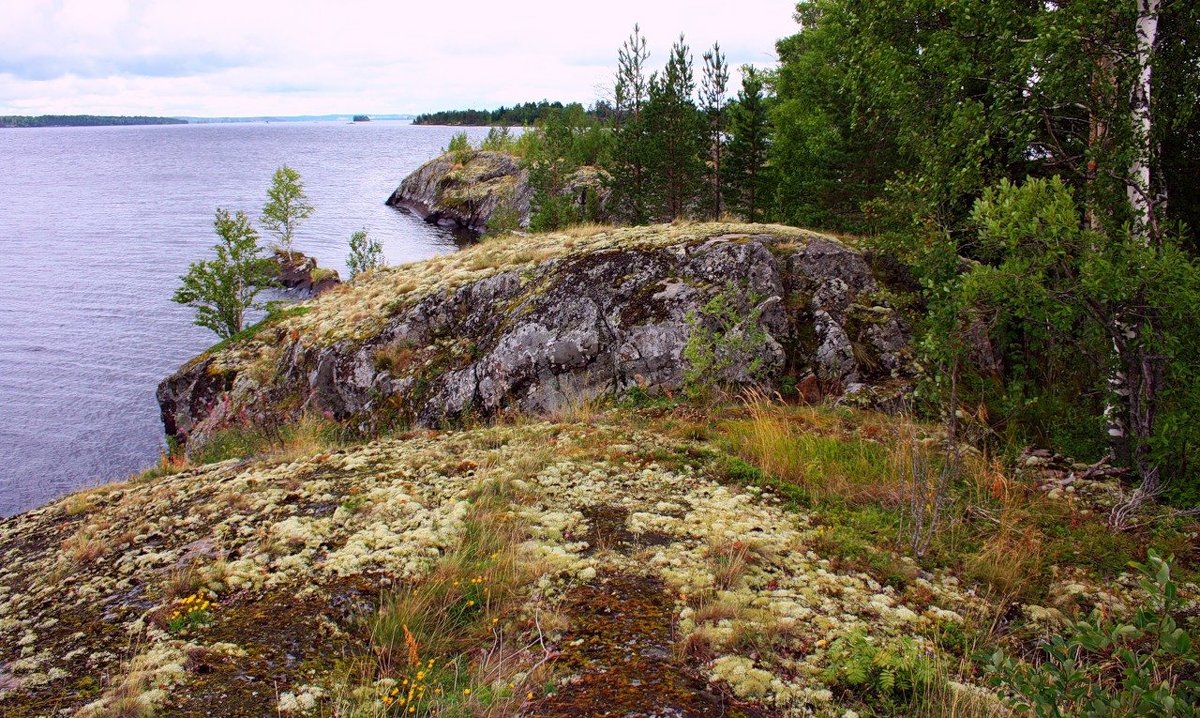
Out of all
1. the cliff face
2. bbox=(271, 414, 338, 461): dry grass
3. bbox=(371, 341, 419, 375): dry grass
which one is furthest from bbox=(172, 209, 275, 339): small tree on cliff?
bbox=(371, 341, 419, 375): dry grass

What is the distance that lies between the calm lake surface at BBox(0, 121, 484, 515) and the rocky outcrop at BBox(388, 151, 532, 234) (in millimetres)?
3818

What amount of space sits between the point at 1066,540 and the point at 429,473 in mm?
6664

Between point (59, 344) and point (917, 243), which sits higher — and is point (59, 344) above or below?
below

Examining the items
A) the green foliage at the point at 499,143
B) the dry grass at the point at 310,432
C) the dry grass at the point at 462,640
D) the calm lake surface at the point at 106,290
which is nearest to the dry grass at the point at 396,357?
the dry grass at the point at 310,432

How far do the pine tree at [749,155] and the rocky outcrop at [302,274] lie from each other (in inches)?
1160

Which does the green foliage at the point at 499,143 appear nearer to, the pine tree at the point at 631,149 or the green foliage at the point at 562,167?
the green foliage at the point at 562,167

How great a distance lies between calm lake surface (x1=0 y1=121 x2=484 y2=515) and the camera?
26688 mm

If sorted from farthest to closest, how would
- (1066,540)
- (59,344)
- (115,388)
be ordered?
(59,344)
(115,388)
(1066,540)

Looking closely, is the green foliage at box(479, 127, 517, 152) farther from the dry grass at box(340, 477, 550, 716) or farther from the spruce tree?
the dry grass at box(340, 477, 550, 716)

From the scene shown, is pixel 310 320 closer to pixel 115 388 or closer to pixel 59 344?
pixel 115 388

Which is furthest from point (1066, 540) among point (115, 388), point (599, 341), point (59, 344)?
point (59, 344)

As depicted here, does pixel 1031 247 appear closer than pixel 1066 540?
No

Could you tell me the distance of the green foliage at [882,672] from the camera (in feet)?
13.4

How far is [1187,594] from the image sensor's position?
5387mm
